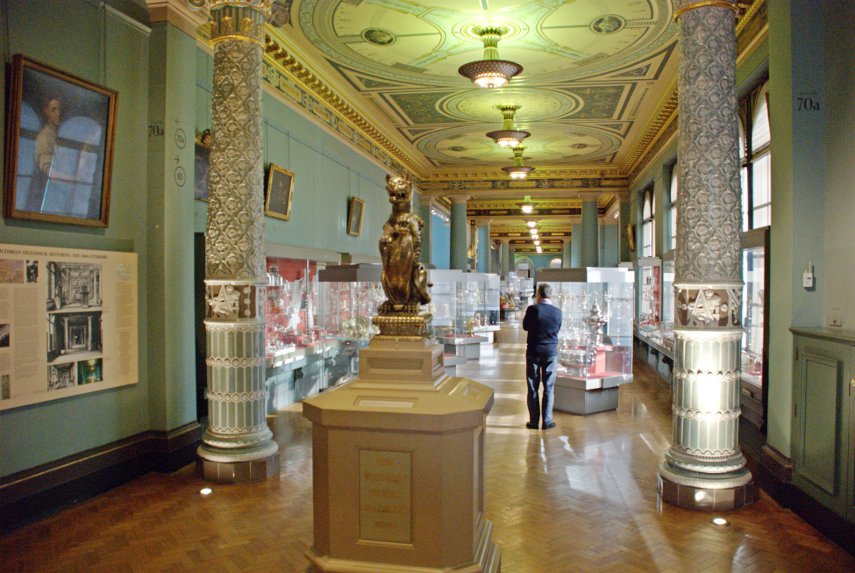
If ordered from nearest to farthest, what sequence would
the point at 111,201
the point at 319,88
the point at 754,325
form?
the point at 111,201, the point at 754,325, the point at 319,88

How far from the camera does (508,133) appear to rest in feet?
35.9

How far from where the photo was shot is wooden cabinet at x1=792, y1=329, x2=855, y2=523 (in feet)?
13.8

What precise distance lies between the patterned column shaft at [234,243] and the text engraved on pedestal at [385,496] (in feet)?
9.03

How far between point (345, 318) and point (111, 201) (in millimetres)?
5067

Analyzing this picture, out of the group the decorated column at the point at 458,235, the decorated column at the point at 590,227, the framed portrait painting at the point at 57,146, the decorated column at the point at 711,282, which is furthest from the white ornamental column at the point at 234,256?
the decorated column at the point at 590,227

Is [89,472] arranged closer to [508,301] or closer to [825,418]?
[825,418]

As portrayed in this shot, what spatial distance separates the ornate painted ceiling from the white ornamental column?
37.4 inches

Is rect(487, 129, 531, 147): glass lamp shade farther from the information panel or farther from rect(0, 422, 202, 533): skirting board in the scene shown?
rect(0, 422, 202, 533): skirting board

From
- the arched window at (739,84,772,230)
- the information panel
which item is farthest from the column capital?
the arched window at (739,84,772,230)

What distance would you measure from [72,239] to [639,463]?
5.63m

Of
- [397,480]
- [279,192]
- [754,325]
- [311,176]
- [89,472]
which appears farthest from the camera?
[311,176]

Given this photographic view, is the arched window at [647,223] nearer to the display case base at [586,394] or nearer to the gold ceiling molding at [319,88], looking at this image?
the gold ceiling molding at [319,88]

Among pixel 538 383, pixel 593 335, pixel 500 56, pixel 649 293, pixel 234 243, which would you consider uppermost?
pixel 500 56

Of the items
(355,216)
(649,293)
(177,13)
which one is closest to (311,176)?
(355,216)
